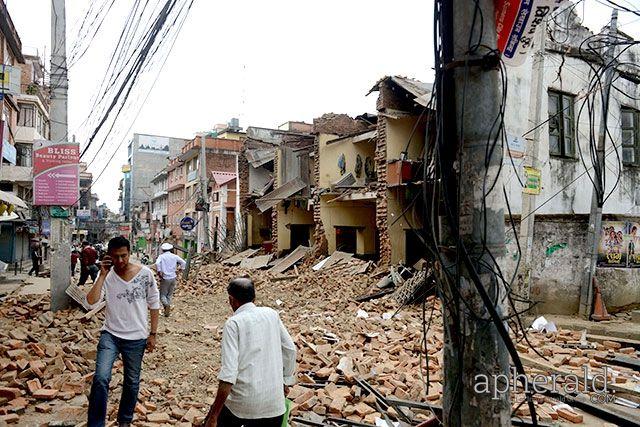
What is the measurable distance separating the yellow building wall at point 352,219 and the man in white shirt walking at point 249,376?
1447 cm

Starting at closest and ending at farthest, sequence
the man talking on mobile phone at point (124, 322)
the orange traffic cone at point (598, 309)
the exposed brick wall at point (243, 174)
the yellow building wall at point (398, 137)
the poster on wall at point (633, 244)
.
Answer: the man talking on mobile phone at point (124, 322), the orange traffic cone at point (598, 309), the poster on wall at point (633, 244), the yellow building wall at point (398, 137), the exposed brick wall at point (243, 174)

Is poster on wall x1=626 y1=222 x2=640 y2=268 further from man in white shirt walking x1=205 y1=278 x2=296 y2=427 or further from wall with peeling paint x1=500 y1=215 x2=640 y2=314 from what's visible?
Result: man in white shirt walking x1=205 y1=278 x2=296 y2=427

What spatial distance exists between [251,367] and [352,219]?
1582cm

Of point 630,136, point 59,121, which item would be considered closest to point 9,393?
point 59,121

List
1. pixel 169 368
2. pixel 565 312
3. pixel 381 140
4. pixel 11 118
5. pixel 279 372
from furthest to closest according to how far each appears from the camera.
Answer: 1. pixel 11 118
2. pixel 381 140
3. pixel 565 312
4. pixel 169 368
5. pixel 279 372

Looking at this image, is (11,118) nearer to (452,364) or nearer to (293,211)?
(293,211)

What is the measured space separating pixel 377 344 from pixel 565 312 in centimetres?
537

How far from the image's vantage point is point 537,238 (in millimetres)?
10094

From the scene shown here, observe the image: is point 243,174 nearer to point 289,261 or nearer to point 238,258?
point 238,258

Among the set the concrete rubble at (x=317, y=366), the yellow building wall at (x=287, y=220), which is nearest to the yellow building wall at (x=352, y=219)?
the yellow building wall at (x=287, y=220)

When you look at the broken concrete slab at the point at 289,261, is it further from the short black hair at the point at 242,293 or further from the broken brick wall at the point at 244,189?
the short black hair at the point at 242,293

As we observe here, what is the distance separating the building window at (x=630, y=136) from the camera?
13.6 metres

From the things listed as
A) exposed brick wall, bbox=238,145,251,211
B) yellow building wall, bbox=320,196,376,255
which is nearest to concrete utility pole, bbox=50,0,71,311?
yellow building wall, bbox=320,196,376,255

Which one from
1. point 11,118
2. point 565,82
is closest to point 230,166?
point 11,118
